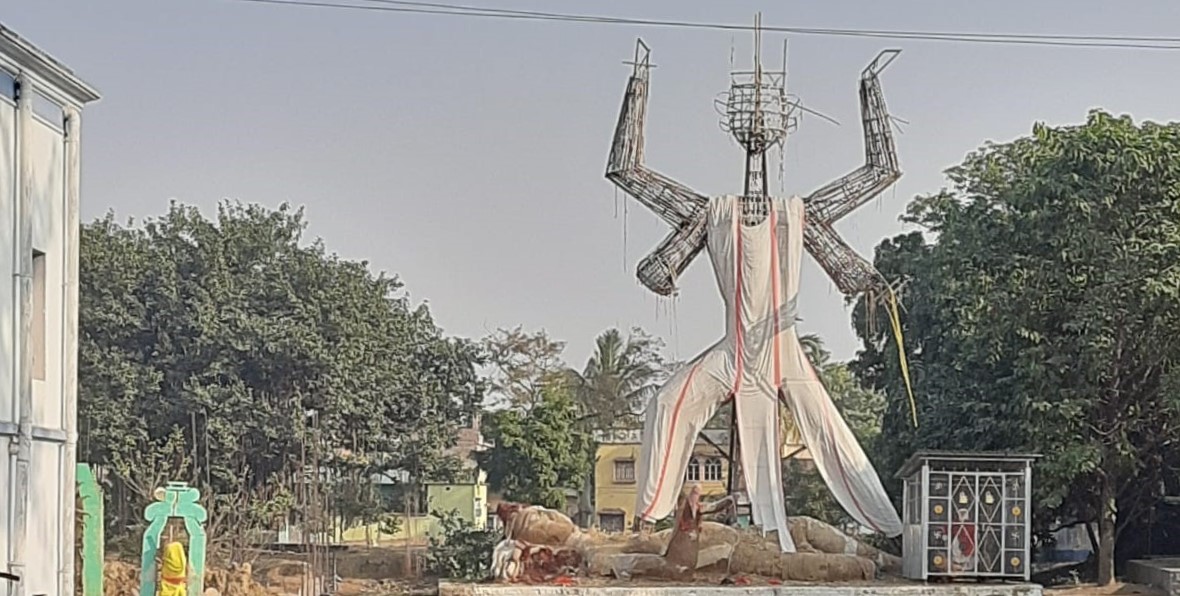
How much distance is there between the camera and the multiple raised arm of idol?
62.4 ft

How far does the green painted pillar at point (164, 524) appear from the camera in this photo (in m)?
15.6

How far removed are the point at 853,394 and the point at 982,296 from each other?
46.8 feet

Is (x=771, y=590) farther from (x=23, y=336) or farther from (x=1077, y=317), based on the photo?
(x=23, y=336)

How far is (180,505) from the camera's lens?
617 inches

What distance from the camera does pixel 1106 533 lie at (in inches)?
793

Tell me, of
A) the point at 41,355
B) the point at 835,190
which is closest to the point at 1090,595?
the point at 835,190

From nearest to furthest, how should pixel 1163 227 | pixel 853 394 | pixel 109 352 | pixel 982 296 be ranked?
pixel 1163 227, pixel 982 296, pixel 109 352, pixel 853 394

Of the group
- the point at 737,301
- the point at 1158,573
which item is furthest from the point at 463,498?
the point at 1158,573

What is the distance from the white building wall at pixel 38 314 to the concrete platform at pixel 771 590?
7.57 m

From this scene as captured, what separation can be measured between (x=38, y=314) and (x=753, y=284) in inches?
424

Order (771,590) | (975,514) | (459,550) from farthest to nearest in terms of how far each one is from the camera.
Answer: (459,550)
(975,514)
(771,590)

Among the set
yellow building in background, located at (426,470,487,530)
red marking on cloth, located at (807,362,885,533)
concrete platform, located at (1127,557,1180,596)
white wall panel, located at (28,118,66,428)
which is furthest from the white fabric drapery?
white wall panel, located at (28,118,66,428)

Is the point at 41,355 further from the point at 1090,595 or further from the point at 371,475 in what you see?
the point at 371,475

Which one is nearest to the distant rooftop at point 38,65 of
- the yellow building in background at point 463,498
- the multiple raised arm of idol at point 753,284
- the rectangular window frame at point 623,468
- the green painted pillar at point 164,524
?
the green painted pillar at point 164,524
